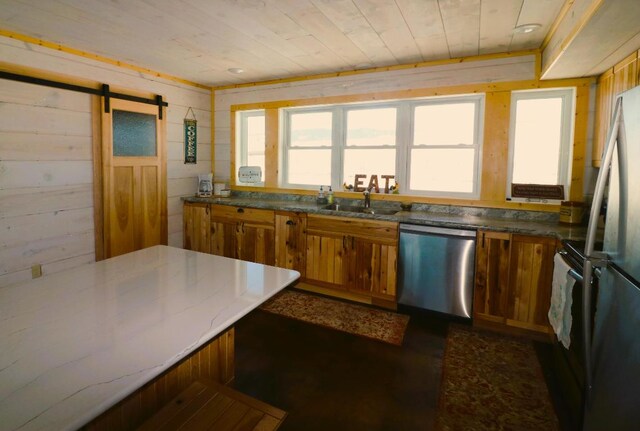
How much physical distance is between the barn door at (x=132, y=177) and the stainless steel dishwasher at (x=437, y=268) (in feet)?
9.22

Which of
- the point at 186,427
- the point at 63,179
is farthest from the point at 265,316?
the point at 63,179

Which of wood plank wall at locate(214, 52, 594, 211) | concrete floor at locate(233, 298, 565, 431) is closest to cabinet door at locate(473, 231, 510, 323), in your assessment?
concrete floor at locate(233, 298, 565, 431)

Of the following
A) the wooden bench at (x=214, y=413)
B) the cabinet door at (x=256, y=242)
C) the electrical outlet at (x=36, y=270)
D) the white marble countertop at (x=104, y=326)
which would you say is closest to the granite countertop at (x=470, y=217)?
the cabinet door at (x=256, y=242)

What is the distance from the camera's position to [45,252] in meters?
3.26

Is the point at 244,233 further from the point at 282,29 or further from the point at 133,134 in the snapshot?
the point at 282,29

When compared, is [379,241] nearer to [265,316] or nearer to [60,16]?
[265,316]

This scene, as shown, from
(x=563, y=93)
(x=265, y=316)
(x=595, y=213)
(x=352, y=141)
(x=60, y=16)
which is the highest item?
(x=60, y=16)

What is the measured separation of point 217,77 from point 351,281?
281 cm

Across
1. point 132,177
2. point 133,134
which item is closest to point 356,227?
point 132,177

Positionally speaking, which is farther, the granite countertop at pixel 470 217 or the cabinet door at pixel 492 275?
the cabinet door at pixel 492 275

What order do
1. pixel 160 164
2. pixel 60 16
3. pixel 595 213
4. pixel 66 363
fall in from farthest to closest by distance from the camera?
1. pixel 160 164
2. pixel 60 16
3. pixel 595 213
4. pixel 66 363

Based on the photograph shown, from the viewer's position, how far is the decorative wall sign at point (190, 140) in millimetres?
4527

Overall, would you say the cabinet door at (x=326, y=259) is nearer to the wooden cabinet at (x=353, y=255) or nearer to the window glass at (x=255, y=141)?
the wooden cabinet at (x=353, y=255)

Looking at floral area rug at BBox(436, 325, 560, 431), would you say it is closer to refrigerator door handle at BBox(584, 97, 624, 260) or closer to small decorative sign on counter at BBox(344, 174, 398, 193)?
refrigerator door handle at BBox(584, 97, 624, 260)
